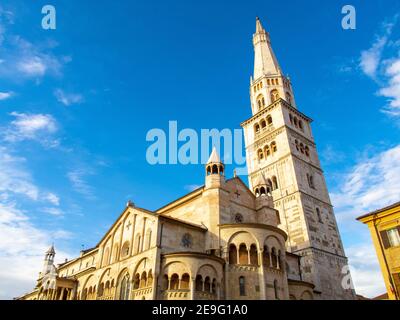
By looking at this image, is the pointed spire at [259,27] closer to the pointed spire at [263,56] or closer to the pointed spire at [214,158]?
the pointed spire at [263,56]

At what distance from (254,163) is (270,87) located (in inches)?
567

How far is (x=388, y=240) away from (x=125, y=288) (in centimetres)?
2278

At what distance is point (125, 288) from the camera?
28.0 meters

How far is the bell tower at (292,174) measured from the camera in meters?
36.6

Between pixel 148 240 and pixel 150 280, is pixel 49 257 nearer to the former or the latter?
pixel 148 240

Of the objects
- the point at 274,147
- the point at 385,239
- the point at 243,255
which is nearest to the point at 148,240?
the point at 243,255

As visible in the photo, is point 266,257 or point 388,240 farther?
point 266,257

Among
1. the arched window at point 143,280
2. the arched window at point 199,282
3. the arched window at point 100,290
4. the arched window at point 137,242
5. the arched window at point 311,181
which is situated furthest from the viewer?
the arched window at point 311,181

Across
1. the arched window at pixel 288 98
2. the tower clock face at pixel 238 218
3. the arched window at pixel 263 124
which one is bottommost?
the tower clock face at pixel 238 218

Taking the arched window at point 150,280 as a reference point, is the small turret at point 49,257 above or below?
above

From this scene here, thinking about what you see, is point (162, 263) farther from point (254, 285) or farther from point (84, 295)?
point (84, 295)

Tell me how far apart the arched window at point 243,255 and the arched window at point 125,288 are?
33.8 feet

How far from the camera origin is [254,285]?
2472 cm

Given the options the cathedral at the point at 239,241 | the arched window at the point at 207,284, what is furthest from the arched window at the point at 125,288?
the arched window at the point at 207,284
